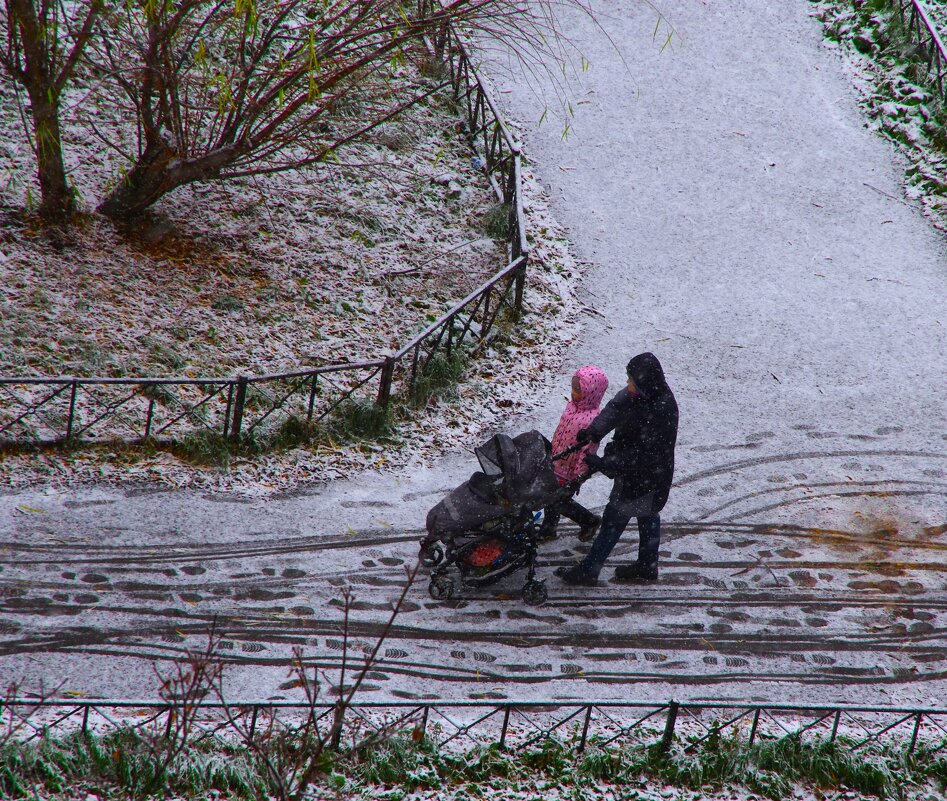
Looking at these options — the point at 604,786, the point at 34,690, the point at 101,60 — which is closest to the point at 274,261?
the point at 101,60

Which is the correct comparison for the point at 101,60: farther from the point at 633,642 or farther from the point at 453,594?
the point at 633,642

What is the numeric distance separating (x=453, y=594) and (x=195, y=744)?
7.37 feet

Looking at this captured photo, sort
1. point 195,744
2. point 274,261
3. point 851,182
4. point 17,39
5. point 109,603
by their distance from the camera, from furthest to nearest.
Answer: point 851,182, point 274,261, point 17,39, point 109,603, point 195,744

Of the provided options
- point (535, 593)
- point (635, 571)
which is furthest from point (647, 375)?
point (535, 593)

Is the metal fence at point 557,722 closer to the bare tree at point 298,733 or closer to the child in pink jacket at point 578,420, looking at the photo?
the bare tree at point 298,733

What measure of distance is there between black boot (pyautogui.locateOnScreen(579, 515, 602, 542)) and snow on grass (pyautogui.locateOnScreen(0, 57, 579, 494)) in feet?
5.41

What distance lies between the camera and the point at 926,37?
13672 millimetres

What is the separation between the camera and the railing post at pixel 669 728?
19.8 feet

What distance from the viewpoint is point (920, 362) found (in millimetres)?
10242

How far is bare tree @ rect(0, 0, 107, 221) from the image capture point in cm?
866

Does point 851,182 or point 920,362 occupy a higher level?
point 851,182

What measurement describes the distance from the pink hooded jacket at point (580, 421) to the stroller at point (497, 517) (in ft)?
0.78

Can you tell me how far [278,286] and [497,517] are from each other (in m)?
4.95

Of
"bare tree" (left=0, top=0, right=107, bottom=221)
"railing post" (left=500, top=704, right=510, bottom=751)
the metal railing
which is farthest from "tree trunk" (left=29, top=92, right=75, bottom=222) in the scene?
the metal railing
